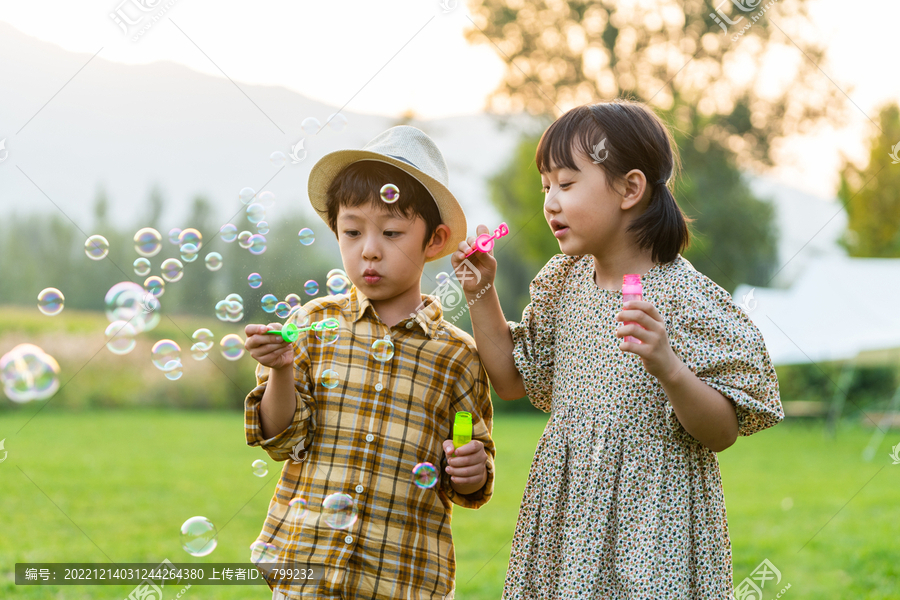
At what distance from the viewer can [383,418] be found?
1.83m

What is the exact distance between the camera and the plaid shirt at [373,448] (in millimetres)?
1749

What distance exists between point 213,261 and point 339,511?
932 mm

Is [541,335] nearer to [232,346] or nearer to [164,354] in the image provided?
[232,346]

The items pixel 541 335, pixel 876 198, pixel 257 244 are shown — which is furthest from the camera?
pixel 876 198

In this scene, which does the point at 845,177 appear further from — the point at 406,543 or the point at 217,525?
the point at 406,543

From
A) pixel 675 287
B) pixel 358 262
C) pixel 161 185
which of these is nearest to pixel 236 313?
pixel 358 262

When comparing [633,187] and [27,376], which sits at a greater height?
[633,187]

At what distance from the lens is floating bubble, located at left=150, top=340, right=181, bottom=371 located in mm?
2213

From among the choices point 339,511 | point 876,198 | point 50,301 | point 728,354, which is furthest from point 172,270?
point 876,198

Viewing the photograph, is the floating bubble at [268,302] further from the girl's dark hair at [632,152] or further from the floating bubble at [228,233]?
the girl's dark hair at [632,152]

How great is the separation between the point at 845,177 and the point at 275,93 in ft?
47.0

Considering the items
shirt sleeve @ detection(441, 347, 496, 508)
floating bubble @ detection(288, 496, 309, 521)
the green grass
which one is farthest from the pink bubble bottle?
the green grass

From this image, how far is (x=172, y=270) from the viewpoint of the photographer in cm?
225

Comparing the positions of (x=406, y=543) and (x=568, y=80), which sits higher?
(x=568, y=80)
